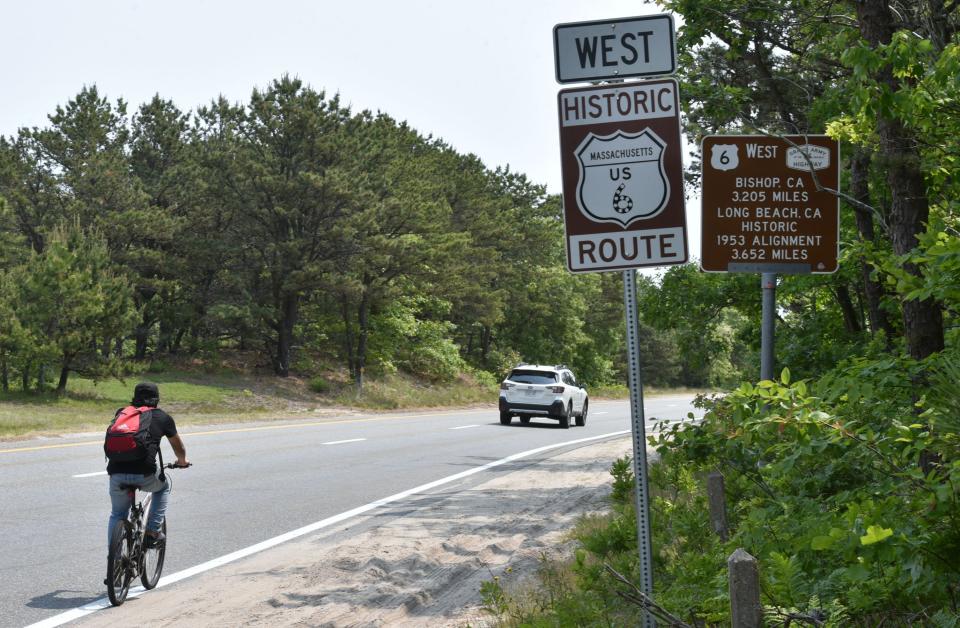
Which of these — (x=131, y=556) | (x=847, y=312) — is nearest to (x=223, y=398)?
(x=847, y=312)

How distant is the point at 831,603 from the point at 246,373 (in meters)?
43.9

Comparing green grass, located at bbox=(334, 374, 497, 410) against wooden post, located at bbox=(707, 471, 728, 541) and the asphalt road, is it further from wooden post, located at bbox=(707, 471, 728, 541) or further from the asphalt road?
wooden post, located at bbox=(707, 471, 728, 541)

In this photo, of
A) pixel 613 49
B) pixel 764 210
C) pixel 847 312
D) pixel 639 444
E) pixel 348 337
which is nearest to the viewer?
pixel 639 444

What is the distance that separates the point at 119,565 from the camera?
23.6ft

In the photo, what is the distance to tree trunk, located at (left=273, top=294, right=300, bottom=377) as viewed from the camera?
46.5 meters

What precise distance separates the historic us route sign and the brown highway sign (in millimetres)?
2975

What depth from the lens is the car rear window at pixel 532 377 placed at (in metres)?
28.1

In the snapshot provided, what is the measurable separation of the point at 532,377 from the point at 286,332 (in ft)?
70.0

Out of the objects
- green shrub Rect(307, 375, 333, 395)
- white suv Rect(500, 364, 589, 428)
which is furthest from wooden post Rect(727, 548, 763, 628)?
green shrub Rect(307, 375, 333, 395)

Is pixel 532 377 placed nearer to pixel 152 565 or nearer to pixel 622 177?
pixel 152 565

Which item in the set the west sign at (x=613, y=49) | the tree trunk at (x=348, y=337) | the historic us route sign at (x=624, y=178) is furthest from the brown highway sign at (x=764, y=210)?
the tree trunk at (x=348, y=337)

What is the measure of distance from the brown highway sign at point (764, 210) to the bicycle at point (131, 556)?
15.5 ft

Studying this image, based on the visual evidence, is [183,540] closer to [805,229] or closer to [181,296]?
[805,229]

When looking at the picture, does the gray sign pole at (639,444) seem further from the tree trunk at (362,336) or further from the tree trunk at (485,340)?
the tree trunk at (485,340)
